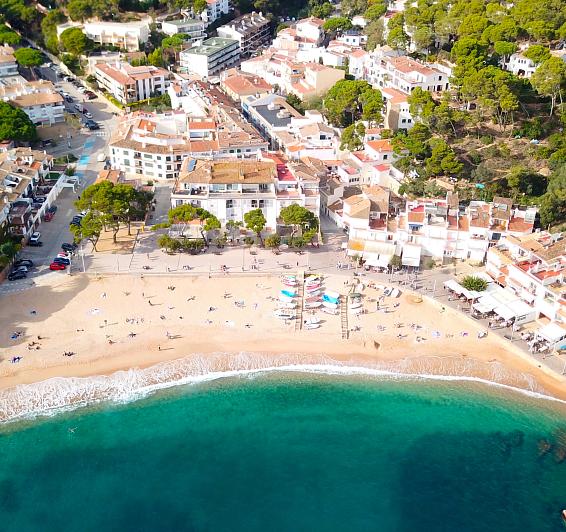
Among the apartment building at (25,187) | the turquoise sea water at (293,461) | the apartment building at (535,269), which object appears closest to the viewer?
the turquoise sea water at (293,461)

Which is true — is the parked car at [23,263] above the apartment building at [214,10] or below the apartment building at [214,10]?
below

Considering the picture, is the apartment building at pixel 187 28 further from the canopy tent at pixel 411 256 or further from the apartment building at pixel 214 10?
the canopy tent at pixel 411 256

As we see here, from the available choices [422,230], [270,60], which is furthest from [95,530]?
[270,60]

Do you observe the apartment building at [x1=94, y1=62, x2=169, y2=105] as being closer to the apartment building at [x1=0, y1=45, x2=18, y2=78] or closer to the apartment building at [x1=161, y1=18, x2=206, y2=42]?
the apartment building at [x1=0, y1=45, x2=18, y2=78]

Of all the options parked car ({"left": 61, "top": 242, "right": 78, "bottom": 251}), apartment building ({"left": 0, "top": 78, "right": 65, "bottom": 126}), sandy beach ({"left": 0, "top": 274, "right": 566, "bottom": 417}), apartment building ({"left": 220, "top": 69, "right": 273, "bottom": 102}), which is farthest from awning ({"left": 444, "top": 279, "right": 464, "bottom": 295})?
apartment building ({"left": 0, "top": 78, "right": 65, "bottom": 126})

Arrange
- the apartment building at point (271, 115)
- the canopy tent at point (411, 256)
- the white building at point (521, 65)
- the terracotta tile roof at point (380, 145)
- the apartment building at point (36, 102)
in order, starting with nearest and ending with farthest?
1. the canopy tent at point (411, 256)
2. the terracotta tile roof at point (380, 145)
3. the white building at point (521, 65)
4. the apartment building at point (271, 115)
5. the apartment building at point (36, 102)

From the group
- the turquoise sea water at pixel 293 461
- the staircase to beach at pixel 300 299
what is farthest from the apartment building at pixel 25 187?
the staircase to beach at pixel 300 299

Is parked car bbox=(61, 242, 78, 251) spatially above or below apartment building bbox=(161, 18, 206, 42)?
below
